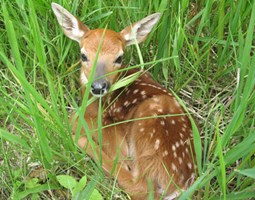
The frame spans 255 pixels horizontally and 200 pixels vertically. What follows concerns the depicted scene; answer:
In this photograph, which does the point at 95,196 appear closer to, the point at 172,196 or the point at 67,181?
the point at 67,181

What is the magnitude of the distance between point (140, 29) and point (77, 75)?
476 millimetres

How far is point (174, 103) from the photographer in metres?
2.79

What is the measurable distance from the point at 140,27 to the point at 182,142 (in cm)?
70

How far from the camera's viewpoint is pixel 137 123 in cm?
278

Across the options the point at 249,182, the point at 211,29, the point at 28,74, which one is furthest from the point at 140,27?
the point at 249,182

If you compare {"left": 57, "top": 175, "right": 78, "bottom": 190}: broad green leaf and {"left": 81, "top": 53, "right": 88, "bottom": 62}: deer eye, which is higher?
{"left": 81, "top": 53, "right": 88, "bottom": 62}: deer eye

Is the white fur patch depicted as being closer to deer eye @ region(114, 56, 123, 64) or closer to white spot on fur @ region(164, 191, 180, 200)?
deer eye @ region(114, 56, 123, 64)

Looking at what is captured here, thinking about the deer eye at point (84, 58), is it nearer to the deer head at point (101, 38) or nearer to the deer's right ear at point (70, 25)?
the deer head at point (101, 38)

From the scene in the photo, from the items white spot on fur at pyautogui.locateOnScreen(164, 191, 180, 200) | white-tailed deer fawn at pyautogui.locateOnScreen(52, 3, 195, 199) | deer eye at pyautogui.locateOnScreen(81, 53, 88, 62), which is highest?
deer eye at pyautogui.locateOnScreen(81, 53, 88, 62)

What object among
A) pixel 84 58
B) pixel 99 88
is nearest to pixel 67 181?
pixel 99 88

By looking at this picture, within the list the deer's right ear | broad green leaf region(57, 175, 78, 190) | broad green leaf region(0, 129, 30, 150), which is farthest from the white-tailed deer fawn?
broad green leaf region(0, 129, 30, 150)

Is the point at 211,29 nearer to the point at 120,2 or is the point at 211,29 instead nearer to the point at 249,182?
the point at 120,2

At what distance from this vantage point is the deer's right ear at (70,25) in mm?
2840

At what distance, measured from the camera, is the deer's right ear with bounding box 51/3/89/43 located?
284 cm
